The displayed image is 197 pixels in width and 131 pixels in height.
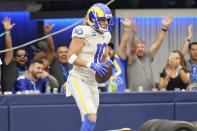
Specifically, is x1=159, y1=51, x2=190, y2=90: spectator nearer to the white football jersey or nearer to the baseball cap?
the baseball cap

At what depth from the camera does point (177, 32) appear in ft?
42.3

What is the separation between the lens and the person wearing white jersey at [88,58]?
7.36 metres

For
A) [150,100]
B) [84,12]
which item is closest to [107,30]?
[150,100]

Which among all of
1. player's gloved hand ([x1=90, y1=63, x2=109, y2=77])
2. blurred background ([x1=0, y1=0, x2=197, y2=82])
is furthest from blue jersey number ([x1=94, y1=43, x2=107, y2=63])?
blurred background ([x1=0, y1=0, x2=197, y2=82])

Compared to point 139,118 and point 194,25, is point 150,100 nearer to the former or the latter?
point 139,118

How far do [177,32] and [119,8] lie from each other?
1330 millimetres

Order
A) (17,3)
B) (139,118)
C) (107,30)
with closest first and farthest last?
1. (107,30)
2. (139,118)
3. (17,3)

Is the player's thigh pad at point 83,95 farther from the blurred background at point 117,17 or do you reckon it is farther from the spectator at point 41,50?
the blurred background at point 117,17

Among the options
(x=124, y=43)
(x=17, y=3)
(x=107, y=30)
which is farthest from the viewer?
(x=17, y=3)

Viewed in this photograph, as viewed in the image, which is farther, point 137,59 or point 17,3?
point 17,3

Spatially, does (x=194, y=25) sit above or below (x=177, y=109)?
above

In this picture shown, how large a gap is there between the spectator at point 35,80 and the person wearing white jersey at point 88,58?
2072mm

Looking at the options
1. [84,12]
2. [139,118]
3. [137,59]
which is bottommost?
[139,118]

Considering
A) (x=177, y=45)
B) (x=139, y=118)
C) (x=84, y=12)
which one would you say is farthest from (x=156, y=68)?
(x=139, y=118)
